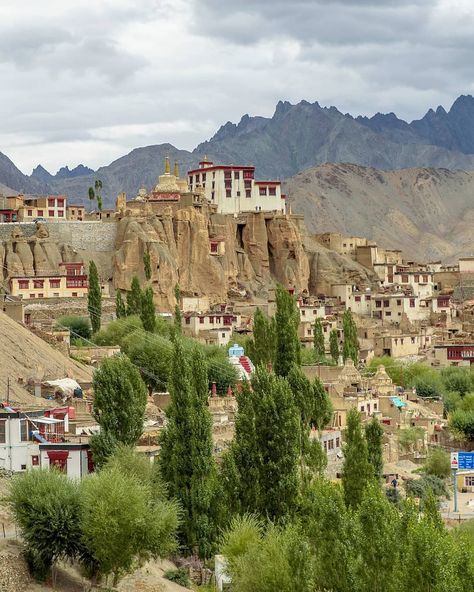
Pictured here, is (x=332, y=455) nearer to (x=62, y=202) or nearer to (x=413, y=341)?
(x=413, y=341)

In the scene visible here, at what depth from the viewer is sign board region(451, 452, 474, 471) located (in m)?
40.5

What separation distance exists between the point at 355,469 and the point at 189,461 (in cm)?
491

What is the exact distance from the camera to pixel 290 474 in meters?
28.6

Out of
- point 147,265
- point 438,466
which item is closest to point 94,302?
point 147,265

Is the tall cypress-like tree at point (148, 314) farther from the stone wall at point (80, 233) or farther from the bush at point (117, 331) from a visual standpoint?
the stone wall at point (80, 233)

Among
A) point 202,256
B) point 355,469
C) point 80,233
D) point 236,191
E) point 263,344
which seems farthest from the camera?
point 236,191

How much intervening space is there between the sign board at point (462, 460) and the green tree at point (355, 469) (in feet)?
25.5

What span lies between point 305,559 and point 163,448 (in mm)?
7372

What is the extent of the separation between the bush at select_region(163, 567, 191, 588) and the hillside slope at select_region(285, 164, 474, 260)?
130282 millimetres

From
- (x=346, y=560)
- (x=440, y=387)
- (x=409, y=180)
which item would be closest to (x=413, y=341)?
(x=440, y=387)

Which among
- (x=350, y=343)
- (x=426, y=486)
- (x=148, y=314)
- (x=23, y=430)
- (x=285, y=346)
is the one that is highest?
(x=148, y=314)

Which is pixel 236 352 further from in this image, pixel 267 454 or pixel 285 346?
pixel 267 454

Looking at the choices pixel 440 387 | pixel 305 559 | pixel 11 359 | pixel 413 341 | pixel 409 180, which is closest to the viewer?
pixel 305 559

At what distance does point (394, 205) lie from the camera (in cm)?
17925
